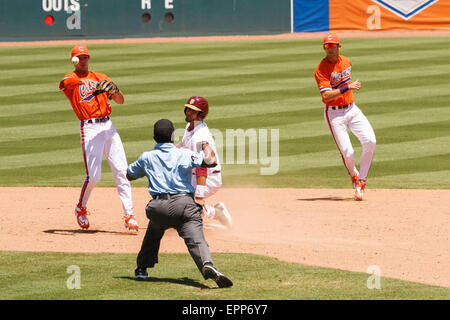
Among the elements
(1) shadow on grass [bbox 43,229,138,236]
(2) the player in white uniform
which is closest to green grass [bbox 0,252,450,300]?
(2) the player in white uniform

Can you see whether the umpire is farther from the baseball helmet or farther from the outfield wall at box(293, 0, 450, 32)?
the outfield wall at box(293, 0, 450, 32)

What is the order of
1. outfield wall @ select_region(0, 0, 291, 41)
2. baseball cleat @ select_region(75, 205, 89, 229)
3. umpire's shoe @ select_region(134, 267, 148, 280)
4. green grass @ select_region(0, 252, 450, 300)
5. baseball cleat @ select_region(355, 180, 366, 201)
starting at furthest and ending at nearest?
outfield wall @ select_region(0, 0, 291, 41)
baseball cleat @ select_region(355, 180, 366, 201)
baseball cleat @ select_region(75, 205, 89, 229)
umpire's shoe @ select_region(134, 267, 148, 280)
green grass @ select_region(0, 252, 450, 300)

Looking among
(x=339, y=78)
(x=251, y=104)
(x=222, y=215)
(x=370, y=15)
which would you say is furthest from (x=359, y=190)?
(x=370, y=15)

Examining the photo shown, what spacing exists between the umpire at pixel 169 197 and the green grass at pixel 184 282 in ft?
1.08

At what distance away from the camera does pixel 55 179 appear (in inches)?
599

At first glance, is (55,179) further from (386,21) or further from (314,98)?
(386,21)

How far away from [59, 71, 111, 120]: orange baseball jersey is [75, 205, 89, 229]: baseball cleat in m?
1.15

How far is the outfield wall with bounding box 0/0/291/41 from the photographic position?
32.4m

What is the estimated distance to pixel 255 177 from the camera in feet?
50.5

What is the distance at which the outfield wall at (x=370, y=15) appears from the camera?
31031 millimetres

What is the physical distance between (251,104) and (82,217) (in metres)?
10.4

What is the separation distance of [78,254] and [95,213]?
2.68 meters

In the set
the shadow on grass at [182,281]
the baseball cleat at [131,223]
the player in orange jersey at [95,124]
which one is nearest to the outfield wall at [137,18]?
the player in orange jersey at [95,124]
